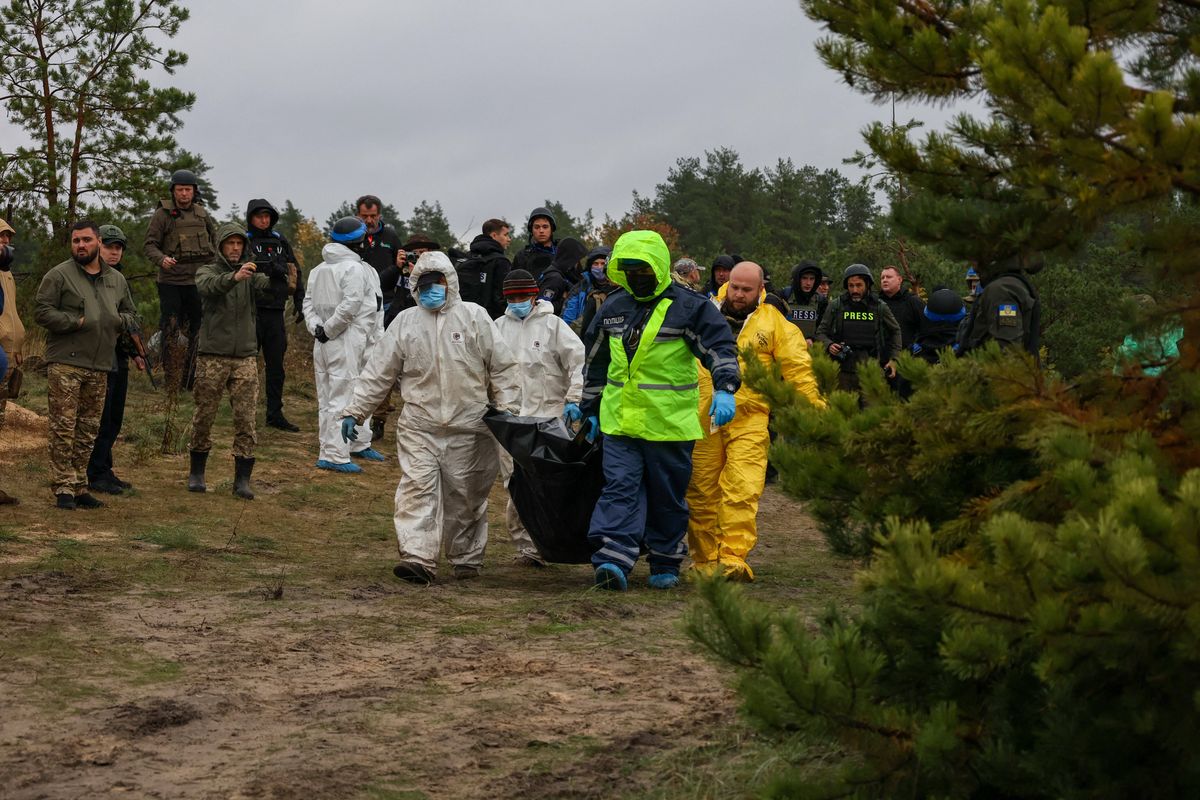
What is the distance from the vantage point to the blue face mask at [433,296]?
9203 millimetres

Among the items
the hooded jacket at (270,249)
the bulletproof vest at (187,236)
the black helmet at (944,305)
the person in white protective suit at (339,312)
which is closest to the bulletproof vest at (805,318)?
the black helmet at (944,305)

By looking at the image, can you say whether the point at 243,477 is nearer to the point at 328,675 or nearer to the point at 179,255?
the point at 179,255

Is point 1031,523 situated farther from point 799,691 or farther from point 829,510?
point 829,510

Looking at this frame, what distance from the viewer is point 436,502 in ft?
29.9

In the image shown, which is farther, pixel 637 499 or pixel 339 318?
pixel 339 318

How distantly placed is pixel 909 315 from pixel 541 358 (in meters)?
5.34

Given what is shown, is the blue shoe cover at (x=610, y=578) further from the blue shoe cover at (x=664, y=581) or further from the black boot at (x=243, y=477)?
the black boot at (x=243, y=477)

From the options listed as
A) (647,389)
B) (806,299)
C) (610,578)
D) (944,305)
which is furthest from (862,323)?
(610,578)

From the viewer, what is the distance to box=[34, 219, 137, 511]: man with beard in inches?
418

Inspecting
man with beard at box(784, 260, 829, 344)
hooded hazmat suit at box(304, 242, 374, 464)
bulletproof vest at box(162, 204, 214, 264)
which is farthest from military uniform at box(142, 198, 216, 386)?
man with beard at box(784, 260, 829, 344)

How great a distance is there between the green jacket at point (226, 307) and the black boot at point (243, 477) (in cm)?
95

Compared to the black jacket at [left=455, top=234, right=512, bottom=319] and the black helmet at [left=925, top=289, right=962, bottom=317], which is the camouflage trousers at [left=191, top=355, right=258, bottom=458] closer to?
the black jacket at [left=455, top=234, right=512, bottom=319]

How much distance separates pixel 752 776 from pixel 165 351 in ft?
43.3

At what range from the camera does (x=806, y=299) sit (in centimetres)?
1445
